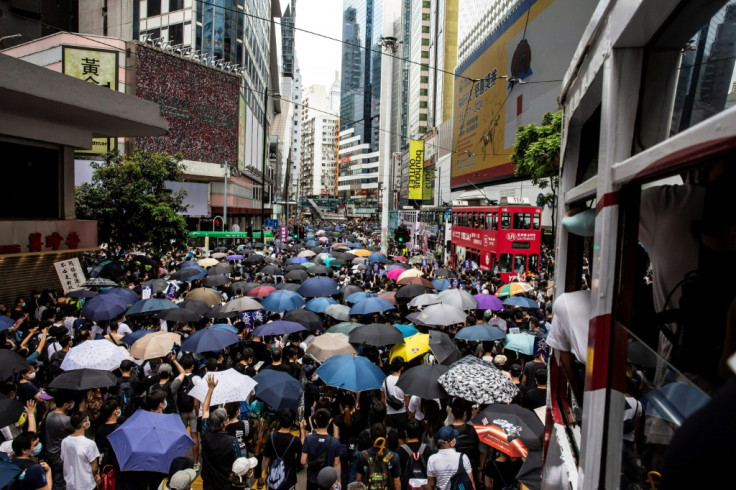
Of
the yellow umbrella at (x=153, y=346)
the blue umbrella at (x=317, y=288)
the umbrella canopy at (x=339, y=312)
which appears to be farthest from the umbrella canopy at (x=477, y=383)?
the blue umbrella at (x=317, y=288)

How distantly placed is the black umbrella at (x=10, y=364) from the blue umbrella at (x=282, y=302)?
17.1 ft

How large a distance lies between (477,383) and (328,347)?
269 centimetres

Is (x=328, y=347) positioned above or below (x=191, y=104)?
below

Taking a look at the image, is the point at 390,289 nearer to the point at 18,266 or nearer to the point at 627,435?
the point at 18,266

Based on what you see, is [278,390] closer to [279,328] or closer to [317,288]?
[279,328]

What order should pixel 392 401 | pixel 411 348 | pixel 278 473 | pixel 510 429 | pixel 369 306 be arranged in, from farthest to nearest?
pixel 369 306, pixel 411 348, pixel 392 401, pixel 278 473, pixel 510 429

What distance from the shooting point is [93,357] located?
686 cm

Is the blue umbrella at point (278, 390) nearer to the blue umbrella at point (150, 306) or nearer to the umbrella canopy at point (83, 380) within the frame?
the umbrella canopy at point (83, 380)

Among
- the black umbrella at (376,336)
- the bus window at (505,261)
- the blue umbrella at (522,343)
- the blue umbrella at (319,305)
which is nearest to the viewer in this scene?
the black umbrella at (376,336)

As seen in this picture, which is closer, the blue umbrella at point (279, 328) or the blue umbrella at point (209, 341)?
the blue umbrella at point (209, 341)

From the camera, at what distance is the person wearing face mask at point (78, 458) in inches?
198

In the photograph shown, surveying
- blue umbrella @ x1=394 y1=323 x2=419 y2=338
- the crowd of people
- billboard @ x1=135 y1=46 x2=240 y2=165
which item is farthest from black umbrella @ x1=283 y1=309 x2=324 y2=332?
billboard @ x1=135 y1=46 x2=240 y2=165

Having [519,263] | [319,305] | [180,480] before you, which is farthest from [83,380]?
[519,263]

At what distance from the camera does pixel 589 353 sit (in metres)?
2.09
